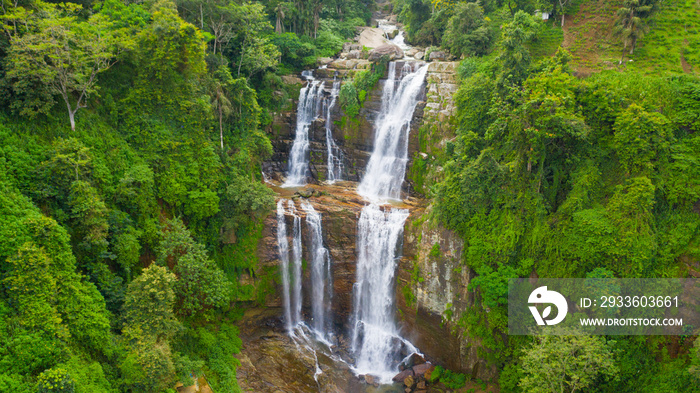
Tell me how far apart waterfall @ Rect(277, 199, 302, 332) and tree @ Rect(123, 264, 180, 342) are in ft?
30.3

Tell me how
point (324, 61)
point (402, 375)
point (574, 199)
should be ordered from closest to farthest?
point (574, 199)
point (402, 375)
point (324, 61)

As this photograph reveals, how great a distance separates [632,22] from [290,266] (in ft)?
86.9

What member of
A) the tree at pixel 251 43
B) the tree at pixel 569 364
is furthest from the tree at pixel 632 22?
the tree at pixel 251 43

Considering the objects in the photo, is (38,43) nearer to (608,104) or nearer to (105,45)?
(105,45)

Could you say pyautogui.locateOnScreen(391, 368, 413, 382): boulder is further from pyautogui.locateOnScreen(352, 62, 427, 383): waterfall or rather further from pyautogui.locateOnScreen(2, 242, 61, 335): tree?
pyautogui.locateOnScreen(2, 242, 61, 335): tree

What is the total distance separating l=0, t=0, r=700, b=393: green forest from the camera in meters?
14.3

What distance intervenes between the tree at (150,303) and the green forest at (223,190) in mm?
85

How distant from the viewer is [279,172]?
30875 millimetres

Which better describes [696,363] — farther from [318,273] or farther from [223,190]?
[223,190]

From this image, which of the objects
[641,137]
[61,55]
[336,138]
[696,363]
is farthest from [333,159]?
[696,363]

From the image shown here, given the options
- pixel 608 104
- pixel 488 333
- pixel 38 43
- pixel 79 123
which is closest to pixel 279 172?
pixel 79 123

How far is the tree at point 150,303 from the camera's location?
49.8 feet

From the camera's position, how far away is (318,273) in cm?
2491

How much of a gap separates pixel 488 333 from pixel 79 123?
2234 centimetres
